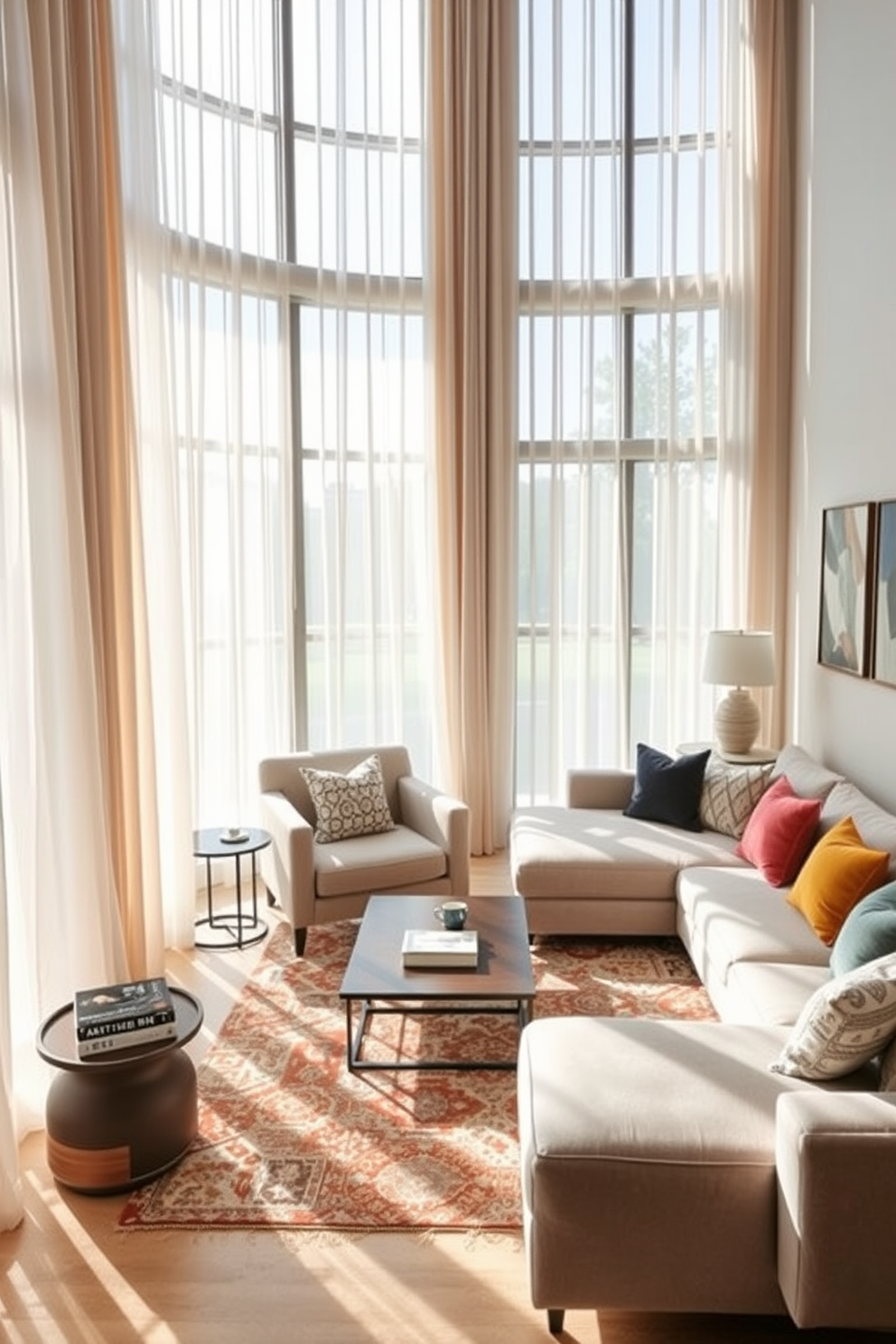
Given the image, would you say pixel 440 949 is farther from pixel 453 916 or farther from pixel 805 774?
pixel 805 774

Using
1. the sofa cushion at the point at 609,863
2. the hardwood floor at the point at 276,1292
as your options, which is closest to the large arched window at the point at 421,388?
the sofa cushion at the point at 609,863

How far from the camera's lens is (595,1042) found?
280cm

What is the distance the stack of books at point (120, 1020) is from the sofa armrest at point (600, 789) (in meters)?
2.98

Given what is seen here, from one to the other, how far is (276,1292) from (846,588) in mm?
3999

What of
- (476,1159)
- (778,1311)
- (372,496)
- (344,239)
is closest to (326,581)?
(372,496)

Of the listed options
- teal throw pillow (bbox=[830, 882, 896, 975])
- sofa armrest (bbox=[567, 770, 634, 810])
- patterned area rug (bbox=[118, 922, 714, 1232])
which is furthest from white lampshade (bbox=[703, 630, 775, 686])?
teal throw pillow (bbox=[830, 882, 896, 975])

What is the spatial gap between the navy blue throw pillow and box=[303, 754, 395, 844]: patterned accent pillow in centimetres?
138

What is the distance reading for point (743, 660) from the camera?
5.48 m

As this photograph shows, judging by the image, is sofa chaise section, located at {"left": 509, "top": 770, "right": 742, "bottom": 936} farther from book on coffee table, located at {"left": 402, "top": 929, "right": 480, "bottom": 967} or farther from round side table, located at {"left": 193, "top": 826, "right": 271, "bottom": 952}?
round side table, located at {"left": 193, "top": 826, "right": 271, "bottom": 952}

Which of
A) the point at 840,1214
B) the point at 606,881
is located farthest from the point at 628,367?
the point at 840,1214

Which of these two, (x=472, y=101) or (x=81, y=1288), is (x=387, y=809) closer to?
(x=81, y=1288)

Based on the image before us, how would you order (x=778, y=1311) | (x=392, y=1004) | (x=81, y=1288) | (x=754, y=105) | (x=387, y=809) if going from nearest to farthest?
(x=778, y=1311)
(x=81, y=1288)
(x=392, y=1004)
(x=387, y=809)
(x=754, y=105)

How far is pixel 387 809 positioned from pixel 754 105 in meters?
4.85

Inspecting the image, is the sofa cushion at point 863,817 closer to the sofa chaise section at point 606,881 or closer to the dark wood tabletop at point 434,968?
the sofa chaise section at point 606,881
